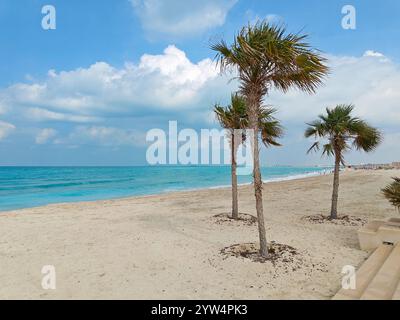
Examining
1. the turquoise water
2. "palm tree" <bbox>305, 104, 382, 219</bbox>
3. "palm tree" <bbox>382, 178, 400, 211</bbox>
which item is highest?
"palm tree" <bbox>305, 104, 382, 219</bbox>

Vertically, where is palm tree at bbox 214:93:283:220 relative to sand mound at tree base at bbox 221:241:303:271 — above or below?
above

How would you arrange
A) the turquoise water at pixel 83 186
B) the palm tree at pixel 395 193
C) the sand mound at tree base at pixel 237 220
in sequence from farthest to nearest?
1. the turquoise water at pixel 83 186
2. the sand mound at tree base at pixel 237 220
3. the palm tree at pixel 395 193

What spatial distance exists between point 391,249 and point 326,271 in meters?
2.36

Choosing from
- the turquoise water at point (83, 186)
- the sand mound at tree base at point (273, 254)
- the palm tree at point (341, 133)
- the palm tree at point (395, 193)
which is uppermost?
the palm tree at point (341, 133)

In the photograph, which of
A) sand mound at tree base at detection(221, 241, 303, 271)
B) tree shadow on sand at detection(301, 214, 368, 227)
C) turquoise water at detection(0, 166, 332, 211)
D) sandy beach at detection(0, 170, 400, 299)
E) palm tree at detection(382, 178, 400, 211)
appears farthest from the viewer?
turquoise water at detection(0, 166, 332, 211)

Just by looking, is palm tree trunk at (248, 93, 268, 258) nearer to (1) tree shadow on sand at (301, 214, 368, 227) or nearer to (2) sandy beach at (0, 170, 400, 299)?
(2) sandy beach at (0, 170, 400, 299)

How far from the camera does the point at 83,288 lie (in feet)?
20.4

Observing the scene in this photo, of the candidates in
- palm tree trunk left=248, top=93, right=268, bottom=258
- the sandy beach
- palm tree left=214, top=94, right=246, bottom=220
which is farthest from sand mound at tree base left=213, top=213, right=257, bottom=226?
palm tree trunk left=248, top=93, right=268, bottom=258

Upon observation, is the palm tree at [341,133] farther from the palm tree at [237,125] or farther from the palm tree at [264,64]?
the palm tree at [264,64]

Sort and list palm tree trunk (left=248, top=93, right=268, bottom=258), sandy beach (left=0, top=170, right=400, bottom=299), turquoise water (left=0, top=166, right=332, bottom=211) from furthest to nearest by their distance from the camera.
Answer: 1. turquoise water (left=0, top=166, right=332, bottom=211)
2. palm tree trunk (left=248, top=93, right=268, bottom=258)
3. sandy beach (left=0, top=170, right=400, bottom=299)

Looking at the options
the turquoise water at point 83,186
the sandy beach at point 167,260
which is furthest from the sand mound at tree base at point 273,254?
the turquoise water at point 83,186

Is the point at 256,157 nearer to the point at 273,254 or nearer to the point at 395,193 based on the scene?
the point at 273,254
